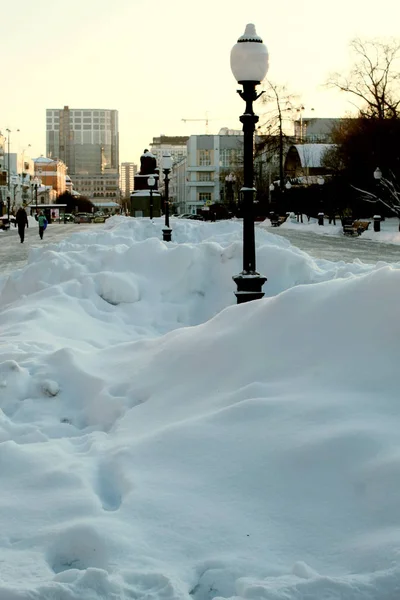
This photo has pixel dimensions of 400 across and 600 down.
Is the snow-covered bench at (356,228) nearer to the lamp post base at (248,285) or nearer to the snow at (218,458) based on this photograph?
the lamp post base at (248,285)

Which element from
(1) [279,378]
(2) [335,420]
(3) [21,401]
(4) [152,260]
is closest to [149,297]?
(4) [152,260]

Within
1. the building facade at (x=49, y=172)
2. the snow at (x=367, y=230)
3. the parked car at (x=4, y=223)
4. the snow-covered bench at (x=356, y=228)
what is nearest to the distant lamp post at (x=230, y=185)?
the snow at (x=367, y=230)

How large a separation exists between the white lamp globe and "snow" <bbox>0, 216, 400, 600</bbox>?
148 inches

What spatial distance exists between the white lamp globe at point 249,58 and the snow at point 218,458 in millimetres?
3752

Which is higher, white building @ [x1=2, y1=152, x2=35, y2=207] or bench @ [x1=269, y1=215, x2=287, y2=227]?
white building @ [x1=2, y1=152, x2=35, y2=207]

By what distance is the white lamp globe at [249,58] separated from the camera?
905cm

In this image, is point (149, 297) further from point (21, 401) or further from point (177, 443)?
point (177, 443)

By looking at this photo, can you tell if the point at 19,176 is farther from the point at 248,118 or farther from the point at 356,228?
the point at 248,118

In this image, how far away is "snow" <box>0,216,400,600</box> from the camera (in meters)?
3.10

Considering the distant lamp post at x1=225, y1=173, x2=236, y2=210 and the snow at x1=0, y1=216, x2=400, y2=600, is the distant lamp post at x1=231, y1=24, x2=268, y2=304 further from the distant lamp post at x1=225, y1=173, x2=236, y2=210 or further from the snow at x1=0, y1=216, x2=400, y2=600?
the distant lamp post at x1=225, y1=173, x2=236, y2=210

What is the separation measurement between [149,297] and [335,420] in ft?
22.9

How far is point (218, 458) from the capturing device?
4.02m

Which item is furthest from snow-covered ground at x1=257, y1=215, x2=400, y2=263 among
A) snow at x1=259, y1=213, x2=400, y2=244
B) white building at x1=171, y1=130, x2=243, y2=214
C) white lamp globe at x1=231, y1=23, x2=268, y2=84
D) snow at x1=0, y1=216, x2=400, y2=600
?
white building at x1=171, y1=130, x2=243, y2=214

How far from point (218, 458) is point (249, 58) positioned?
605cm
